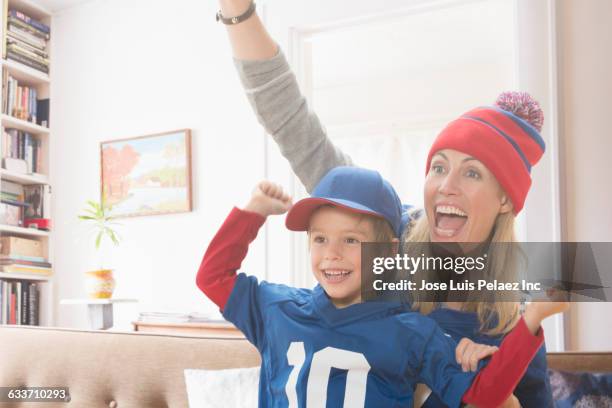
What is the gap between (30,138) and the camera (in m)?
3.70

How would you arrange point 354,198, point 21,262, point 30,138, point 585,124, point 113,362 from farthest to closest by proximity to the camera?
point 30,138 < point 21,262 < point 585,124 < point 113,362 < point 354,198

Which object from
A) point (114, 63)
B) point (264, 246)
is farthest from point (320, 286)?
point (114, 63)

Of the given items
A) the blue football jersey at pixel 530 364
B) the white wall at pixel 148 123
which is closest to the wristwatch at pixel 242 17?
the blue football jersey at pixel 530 364

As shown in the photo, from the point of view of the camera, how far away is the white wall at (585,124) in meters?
2.19

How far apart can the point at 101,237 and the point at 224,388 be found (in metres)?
2.38

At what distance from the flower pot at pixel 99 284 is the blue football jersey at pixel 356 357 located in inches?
87.7

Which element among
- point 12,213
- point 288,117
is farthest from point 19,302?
point 288,117

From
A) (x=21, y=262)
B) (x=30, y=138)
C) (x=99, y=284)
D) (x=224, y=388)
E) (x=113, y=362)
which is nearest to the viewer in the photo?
(x=224, y=388)

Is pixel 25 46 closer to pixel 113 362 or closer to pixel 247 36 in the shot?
pixel 113 362

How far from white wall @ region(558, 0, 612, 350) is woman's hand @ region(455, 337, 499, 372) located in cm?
151

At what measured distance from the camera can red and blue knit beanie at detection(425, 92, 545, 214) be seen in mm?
877

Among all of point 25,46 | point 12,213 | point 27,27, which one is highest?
point 27,27

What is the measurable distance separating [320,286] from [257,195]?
177 millimetres

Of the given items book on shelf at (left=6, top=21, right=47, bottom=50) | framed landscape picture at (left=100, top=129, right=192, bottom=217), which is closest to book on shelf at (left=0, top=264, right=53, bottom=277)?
framed landscape picture at (left=100, top=129, right=192, bottom=217)
